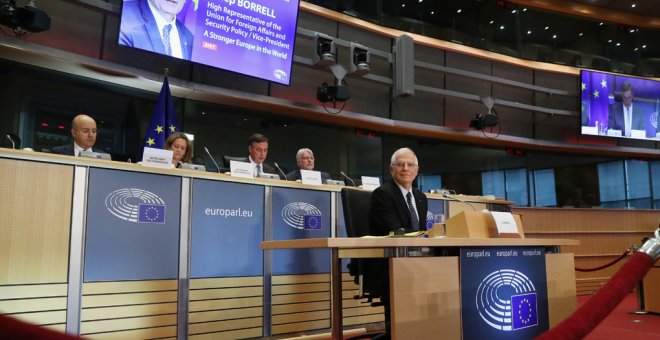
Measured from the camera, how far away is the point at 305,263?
3811mm

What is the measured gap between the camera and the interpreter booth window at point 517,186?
27.8 ft

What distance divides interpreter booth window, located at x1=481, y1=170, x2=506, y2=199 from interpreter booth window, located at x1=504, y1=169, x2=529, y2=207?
9cm

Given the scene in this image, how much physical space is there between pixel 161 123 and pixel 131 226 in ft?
7.43

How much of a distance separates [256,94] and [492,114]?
369 centimetres

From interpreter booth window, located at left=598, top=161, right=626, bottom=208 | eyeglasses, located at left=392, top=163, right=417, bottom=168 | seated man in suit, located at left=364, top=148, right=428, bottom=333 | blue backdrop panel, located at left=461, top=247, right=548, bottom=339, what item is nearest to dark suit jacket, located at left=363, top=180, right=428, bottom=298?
seated man in suit, located at left=364, top=148, right=428, bottom=333

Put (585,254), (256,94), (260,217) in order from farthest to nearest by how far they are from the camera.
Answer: (585,254)
(256,94)
(260,217)

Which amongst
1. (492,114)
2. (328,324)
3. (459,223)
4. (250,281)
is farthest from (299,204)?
(492,114)

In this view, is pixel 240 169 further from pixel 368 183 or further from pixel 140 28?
pixel 140 28

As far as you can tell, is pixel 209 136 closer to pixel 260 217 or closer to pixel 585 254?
pixel 260 217

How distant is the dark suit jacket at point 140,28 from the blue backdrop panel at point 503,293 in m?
3.81

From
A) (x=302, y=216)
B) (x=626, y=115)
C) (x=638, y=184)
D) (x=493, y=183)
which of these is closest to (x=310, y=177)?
(x=302, y=216)

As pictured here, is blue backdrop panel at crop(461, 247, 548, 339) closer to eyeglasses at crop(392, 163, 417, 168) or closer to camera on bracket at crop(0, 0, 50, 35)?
eyeglasses at crop(392, 163, 417, 168)

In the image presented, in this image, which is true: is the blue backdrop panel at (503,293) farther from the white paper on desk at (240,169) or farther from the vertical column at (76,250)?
the vertical column at (76,250)

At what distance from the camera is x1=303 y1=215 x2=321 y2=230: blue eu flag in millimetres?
3863
